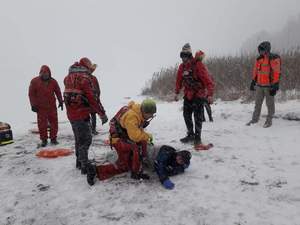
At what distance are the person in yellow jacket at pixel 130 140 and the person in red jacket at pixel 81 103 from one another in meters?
0.30

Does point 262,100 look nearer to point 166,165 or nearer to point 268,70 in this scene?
point 268,70

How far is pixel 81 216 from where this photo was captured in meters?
4.45

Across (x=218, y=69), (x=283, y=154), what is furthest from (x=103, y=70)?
(x=283, y=154)

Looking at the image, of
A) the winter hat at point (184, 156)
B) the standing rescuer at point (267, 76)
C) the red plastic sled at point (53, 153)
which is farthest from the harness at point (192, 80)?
the red plastic sled at point (53, 153)

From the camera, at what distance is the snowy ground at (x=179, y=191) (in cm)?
432

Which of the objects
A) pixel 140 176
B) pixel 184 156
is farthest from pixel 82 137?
pixel 184 156

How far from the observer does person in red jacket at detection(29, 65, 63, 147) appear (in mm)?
8000

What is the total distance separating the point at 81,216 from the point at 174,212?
118 cm

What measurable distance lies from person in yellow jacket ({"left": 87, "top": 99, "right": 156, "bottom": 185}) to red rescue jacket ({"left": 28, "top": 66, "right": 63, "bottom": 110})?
3.11 meters

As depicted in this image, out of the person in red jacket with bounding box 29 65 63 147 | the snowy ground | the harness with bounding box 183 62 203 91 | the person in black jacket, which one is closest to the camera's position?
the snowy ground

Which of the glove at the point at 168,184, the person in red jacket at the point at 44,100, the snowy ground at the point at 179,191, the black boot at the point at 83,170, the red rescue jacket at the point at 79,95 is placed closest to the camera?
the snowy ground at the point at 179,191

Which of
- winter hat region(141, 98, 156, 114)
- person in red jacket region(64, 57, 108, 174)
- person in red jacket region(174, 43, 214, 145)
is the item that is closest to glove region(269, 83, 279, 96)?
person in red jacket region(174, 43, 214, 145)

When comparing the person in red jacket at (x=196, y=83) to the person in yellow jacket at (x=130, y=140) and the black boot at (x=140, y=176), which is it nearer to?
the person in yellow jacket at (x=130, y=140)

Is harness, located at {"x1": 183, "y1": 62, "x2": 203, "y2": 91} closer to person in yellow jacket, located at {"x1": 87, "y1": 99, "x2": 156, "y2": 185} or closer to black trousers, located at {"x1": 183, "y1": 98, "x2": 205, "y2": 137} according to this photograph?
black trousers, located at {"x1": 183, "y1": 98, "x2": 205, "y2": 137}
